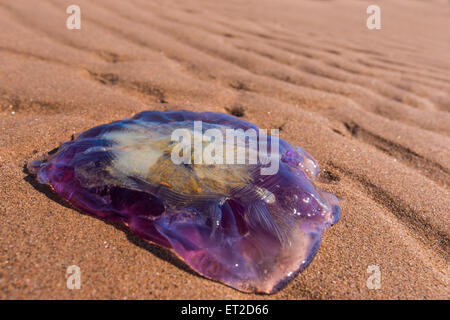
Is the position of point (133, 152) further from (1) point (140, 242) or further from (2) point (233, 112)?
(2) point (233, 112)

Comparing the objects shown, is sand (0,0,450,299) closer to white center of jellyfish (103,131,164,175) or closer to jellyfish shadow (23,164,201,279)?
jellyfish shadow (23,164,201,279)

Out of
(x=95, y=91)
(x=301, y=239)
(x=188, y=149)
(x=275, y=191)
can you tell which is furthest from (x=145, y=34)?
(x=301, y=239)

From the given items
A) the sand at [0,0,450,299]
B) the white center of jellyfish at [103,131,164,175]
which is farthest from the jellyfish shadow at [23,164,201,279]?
the white center of jellyfish at [103,131,164,175]

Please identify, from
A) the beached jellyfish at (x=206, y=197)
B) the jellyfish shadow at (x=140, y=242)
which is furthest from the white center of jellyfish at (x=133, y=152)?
the jellyfish shadow at (x=140, y=242)

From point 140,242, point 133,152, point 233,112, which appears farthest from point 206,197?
point 233,112

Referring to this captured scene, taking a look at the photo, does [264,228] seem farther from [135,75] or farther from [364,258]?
[135,75]

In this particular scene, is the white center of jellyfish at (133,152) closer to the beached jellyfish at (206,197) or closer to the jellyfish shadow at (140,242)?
the beached jellyfish at (206,197)
